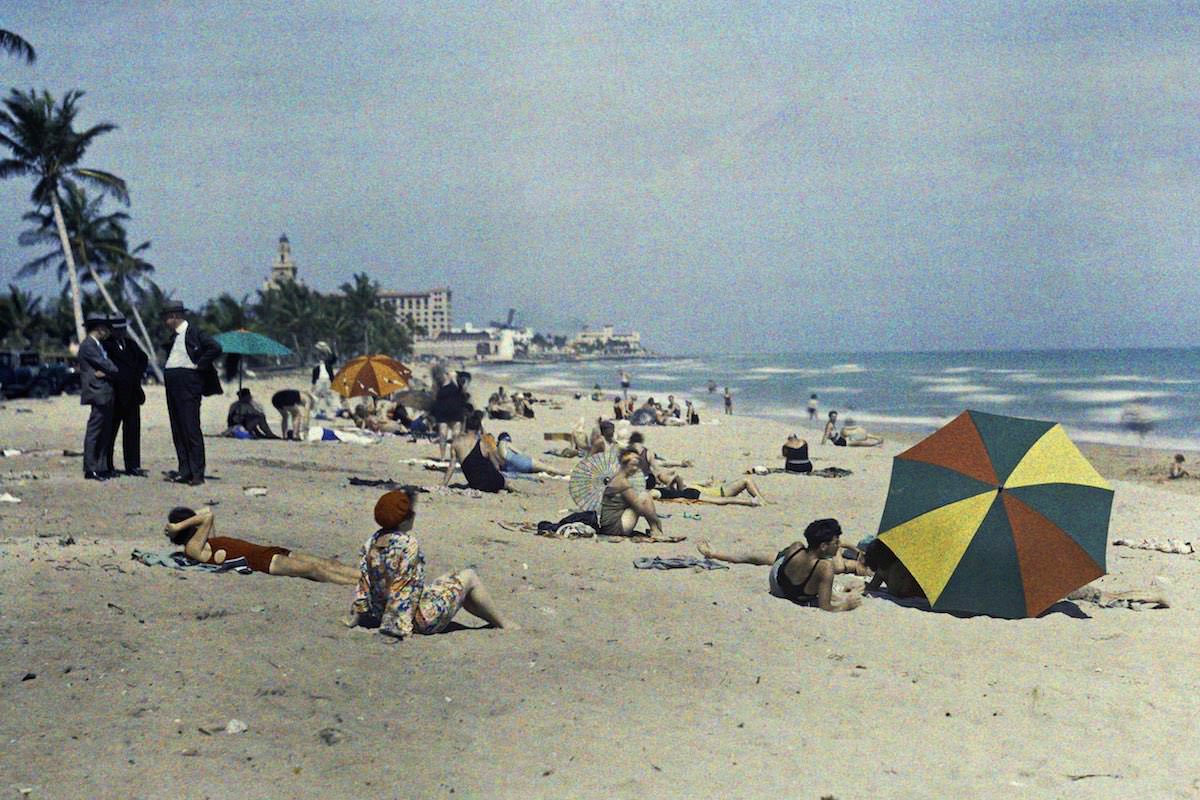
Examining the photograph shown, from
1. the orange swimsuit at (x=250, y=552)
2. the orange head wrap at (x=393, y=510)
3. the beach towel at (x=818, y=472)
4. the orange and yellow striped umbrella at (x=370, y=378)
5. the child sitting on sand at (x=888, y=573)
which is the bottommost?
the beach towel at (x=818, y=472)

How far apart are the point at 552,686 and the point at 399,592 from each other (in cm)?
115

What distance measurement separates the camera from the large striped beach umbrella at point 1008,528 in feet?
22.7

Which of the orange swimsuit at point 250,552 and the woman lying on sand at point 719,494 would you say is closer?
the orange swimsuit at point 250,552

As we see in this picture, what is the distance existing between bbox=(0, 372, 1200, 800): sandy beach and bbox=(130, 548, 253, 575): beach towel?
0.36 ft

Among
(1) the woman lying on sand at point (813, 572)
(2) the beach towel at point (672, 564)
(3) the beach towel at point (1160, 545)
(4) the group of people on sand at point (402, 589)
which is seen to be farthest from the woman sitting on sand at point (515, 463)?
(4) the group of people on sand at point (402, 589)

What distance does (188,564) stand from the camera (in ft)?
23.0

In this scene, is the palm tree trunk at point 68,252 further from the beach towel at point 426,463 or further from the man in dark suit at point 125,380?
the man in dark suit at point 125,380

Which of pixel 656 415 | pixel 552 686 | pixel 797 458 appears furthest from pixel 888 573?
pixel 656 415

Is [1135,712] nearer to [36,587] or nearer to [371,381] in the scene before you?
[36,587]

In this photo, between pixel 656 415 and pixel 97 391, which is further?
pixel 656 415

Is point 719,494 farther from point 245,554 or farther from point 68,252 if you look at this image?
point 68,252

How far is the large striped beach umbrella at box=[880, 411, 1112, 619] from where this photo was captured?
691 centimetres

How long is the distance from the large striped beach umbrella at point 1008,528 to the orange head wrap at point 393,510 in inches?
139

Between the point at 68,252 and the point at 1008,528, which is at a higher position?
the point at 68,252
